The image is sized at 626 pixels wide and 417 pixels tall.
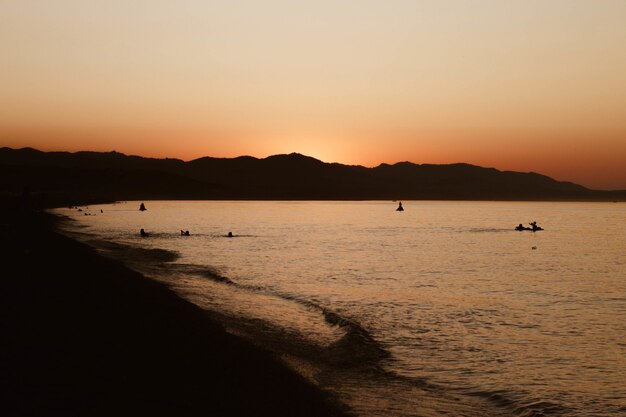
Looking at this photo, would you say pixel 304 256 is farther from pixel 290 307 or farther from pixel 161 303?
pixel 161 303

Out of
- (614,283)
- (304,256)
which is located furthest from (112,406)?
(304,256)

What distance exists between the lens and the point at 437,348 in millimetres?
18812

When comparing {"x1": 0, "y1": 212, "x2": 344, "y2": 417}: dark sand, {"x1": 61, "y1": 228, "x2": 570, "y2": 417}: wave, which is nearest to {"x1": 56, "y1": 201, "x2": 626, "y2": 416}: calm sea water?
{"x1": 61, "y1": 228, "x2": 570, "y2": 417}: wave

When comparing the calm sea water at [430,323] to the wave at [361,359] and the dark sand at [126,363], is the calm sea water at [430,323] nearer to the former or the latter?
the wave at [361,359]

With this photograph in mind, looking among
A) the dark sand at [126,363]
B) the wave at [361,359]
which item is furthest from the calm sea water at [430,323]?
the dark sand at [126,363]

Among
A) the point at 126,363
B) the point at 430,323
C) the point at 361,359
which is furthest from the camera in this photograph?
the point at 430,323

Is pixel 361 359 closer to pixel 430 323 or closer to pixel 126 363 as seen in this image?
pixel 430 323

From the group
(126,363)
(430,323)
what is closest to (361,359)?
(430,323)

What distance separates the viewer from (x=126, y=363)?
1230cm

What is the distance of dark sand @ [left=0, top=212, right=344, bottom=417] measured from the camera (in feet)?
33.1

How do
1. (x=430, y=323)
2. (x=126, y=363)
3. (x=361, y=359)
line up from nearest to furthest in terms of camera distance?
(x=126, y=363) < (x=361, y=359) < (x=430, y=323)

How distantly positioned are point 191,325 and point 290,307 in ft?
29.4

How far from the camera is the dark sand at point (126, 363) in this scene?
33.1ft

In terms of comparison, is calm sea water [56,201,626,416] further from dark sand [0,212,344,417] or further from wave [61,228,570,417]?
dark sand [0,212,344,417]
